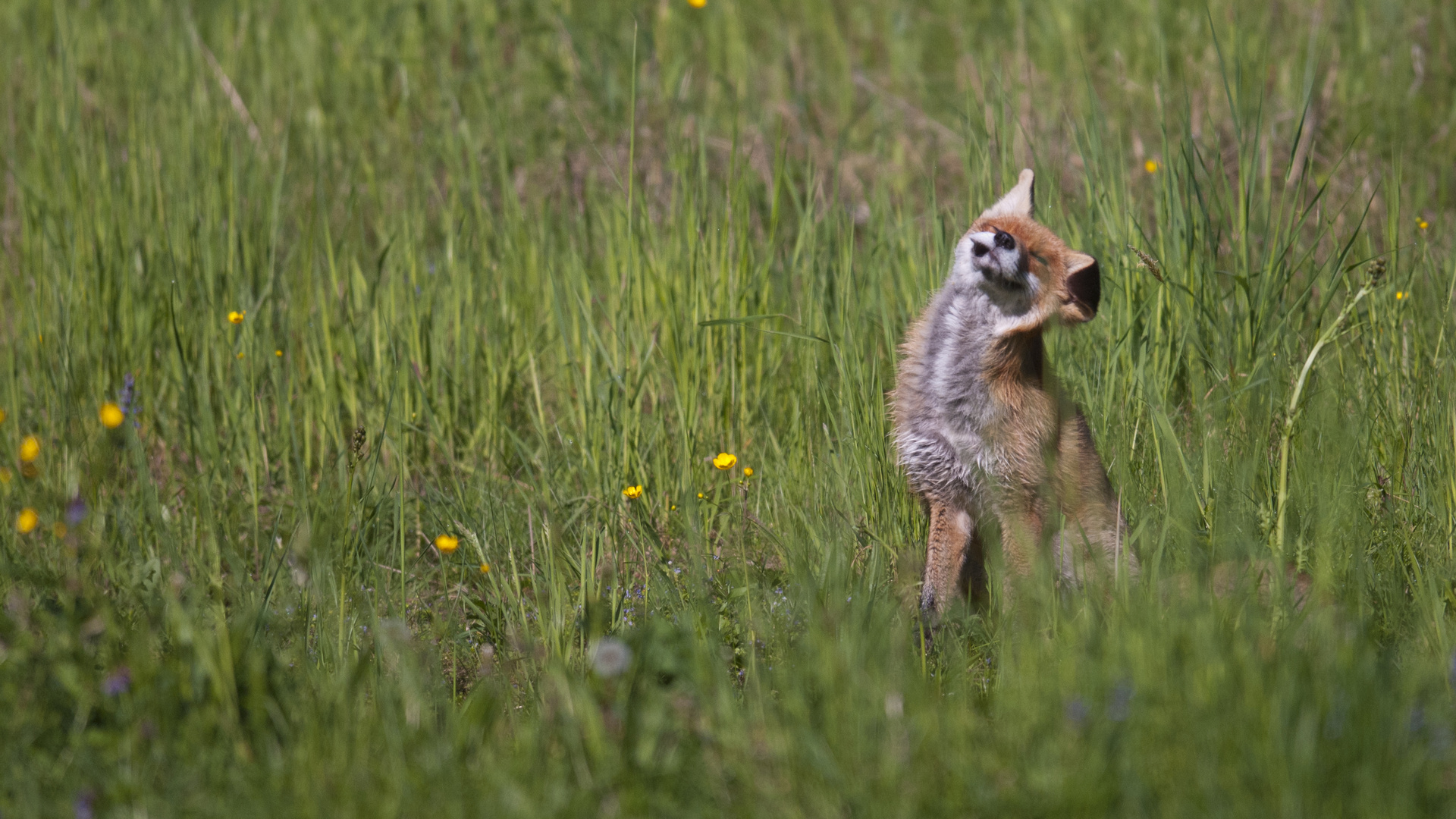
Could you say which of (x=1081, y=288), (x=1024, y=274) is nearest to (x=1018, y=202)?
(x=1024, y=274)

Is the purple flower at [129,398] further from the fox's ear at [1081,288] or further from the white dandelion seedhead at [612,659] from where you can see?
the fox's ear at [1081,288]

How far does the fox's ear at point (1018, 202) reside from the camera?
4.33 metres

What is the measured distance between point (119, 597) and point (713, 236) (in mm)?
2636

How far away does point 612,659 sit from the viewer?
2668 mm

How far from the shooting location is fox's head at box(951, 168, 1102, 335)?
399cm

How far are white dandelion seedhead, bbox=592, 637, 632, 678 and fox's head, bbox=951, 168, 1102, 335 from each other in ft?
6.61

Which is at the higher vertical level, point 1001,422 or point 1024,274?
point 1024,274

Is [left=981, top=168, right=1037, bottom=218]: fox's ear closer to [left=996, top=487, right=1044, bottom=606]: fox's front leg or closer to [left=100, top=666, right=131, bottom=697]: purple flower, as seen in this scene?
[left=996, top=487, right=1044, bottom=606]: fox's front leg

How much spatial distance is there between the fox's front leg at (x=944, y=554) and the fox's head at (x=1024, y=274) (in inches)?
26.5

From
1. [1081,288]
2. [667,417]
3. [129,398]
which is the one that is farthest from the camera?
[667,417]

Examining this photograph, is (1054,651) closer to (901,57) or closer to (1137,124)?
(1137,124)

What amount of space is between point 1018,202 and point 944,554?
1.34 m

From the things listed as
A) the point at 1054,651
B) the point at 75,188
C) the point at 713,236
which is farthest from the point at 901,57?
the point at 1054,651

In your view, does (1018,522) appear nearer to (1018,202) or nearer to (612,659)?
(1018,202)
